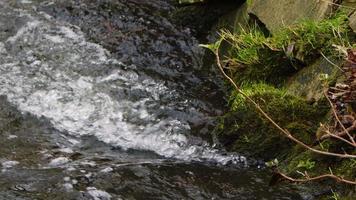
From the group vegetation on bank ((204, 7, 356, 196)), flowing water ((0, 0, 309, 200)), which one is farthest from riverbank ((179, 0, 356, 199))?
flowing water ((0, 0, 309, 200))

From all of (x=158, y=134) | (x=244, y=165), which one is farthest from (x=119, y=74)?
(x=244, y=165)

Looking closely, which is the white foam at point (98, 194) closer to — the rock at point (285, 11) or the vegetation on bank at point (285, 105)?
the vegetation on bank at point (285, 105)

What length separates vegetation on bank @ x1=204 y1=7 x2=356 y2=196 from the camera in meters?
3.69

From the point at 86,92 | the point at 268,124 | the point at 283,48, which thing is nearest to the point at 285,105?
the point at 268,124

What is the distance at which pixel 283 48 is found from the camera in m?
4.54

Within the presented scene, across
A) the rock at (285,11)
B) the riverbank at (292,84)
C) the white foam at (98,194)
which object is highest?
the rock at (285,11)

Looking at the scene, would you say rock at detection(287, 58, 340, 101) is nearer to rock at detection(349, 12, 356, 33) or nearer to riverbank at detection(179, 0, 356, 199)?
riverbank at detection(179, 0, 356, 199)

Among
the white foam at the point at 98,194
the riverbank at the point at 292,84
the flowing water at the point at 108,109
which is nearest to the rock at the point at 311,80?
the riverbank at the point at 292,84

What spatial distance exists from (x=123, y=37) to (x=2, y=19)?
58.8 inches

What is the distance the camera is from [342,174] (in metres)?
3.49

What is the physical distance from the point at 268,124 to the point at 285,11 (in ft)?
4.89

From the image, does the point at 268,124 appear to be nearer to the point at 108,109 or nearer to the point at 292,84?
the point at 292,84

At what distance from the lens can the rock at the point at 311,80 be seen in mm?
4107

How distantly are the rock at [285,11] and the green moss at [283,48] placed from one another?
0.14 m
